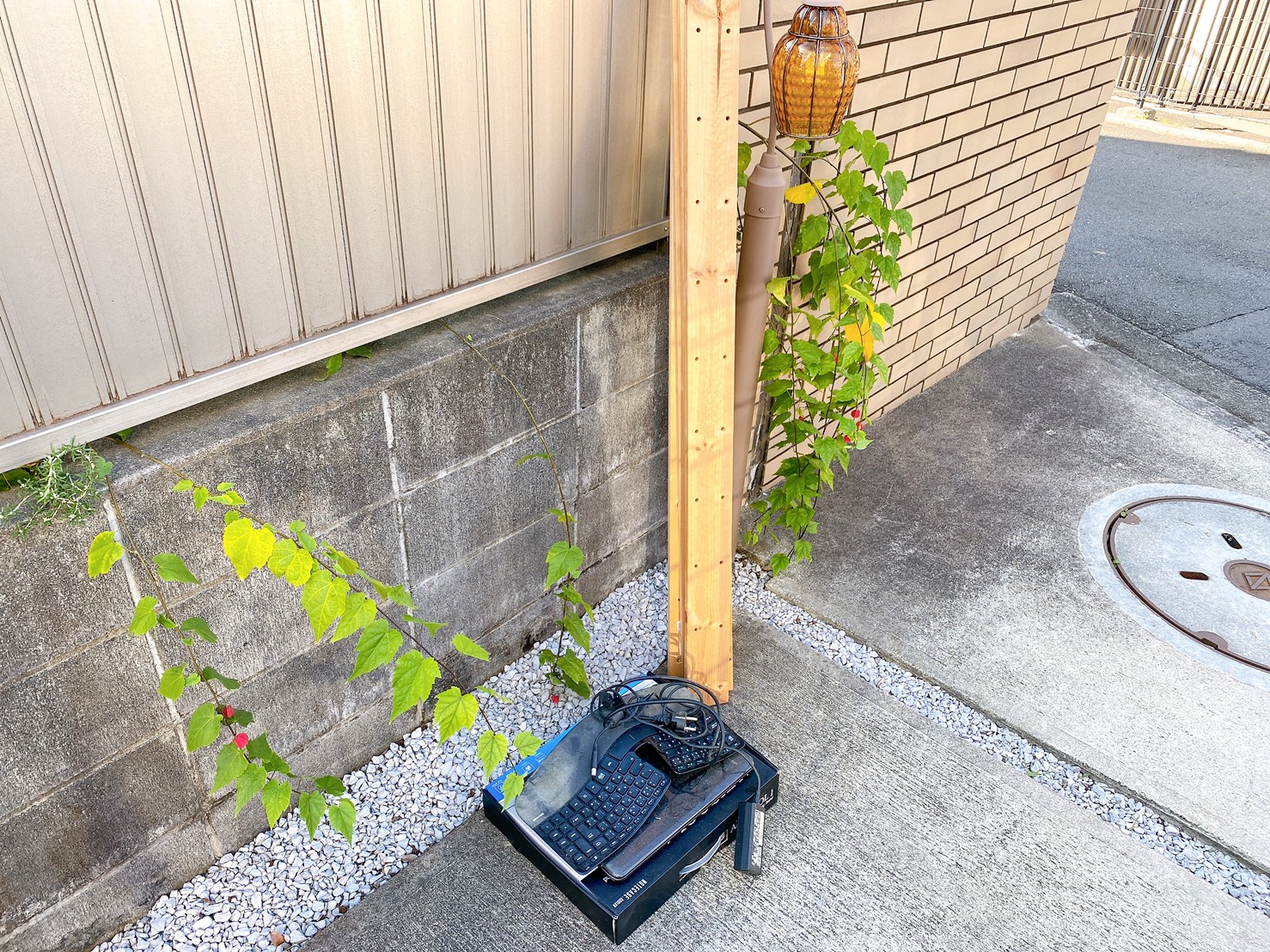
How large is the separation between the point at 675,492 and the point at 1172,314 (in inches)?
145

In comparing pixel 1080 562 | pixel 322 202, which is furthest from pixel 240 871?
pixel 1080 562

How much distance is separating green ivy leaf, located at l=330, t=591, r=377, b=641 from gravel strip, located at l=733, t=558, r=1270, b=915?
140 cm

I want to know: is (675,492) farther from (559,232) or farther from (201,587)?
(201,587)

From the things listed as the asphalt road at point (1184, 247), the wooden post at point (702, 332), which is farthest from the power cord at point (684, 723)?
the asphalt road at point (1184, 247)

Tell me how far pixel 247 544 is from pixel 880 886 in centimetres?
146

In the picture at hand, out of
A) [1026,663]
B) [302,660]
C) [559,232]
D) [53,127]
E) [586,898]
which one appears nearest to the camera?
[53,127]

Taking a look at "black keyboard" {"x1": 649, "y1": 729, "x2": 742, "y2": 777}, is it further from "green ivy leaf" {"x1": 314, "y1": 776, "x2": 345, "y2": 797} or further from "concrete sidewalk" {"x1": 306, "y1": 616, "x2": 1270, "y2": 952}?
"green ivy leaf" {"x1": 314, "y1": 776, "x2": 345, "y2": 797}

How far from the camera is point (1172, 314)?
14.7ft

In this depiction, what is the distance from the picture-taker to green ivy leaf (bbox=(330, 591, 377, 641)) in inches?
55.6

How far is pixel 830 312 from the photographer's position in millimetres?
2486

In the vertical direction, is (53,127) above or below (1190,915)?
above

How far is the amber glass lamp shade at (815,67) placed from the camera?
68.6 inches

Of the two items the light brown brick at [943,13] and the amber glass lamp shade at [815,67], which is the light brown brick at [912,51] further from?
the amber glass lamp shade at [815,67]

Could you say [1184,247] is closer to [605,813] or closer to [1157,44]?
[1157,44]
